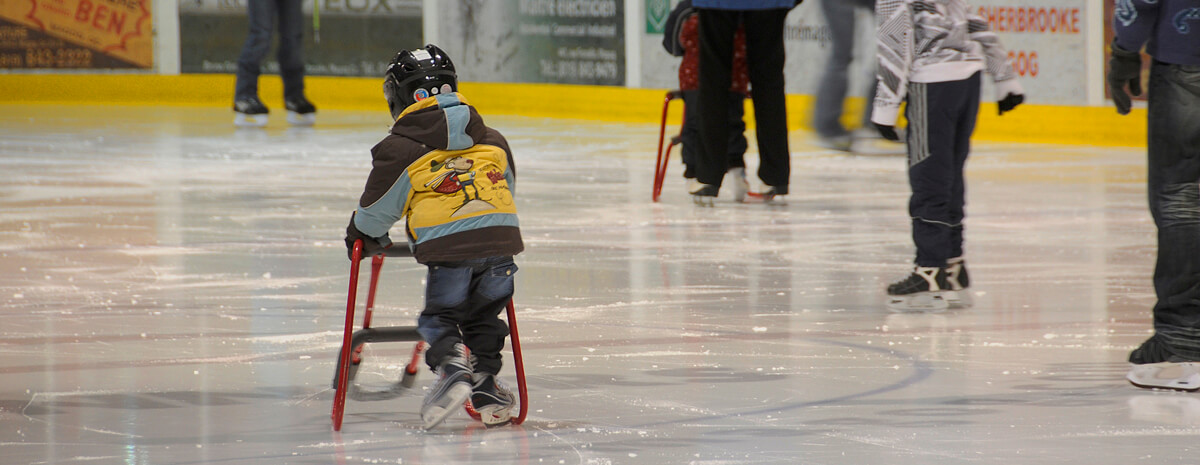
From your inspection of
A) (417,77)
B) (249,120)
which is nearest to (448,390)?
(417,77)

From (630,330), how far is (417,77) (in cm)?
130

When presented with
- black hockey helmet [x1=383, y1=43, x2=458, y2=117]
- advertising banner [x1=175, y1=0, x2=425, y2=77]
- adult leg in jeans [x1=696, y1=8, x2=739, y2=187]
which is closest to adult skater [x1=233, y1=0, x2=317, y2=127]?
advertising banner [x1=175, y1=0, x2=425, y2=77]

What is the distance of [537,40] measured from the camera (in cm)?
1377

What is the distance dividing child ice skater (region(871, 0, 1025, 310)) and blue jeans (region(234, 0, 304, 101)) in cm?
861

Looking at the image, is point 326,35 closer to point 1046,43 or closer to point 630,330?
point 1046,43

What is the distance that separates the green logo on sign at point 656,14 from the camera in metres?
12.7

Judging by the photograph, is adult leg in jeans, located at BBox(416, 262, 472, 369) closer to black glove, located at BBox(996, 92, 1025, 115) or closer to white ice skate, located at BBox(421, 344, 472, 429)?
white ice skate, located at BBox(421, 344, 472, 429)

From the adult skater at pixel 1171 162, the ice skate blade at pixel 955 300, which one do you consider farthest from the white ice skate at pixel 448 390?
the ice skate blade at pixel 955 300

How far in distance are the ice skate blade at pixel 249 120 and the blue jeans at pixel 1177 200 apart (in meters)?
9.74

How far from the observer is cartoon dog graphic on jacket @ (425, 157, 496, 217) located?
3.21m

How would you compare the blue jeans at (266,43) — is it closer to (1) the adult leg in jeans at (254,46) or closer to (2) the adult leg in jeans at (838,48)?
(1) the adult leg in jeans at (254,46)

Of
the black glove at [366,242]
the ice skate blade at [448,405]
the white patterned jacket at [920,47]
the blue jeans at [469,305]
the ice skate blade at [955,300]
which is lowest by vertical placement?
the ice skate blade at [955,300]

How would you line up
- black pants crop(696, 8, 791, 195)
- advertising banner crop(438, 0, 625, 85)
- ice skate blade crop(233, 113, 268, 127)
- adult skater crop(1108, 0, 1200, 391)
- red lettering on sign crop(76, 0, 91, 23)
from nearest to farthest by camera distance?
adult skater crop(1108, 0, 1200, 391) → black pants crop(696, 8, 791, 195) → ice skate blade crop(233, 113, 268, 127) → advertising banner crop(438, 0, 625, 85) → red lettering on sign crop(76, 0, 91, 23)

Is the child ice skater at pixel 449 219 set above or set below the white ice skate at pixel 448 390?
above
